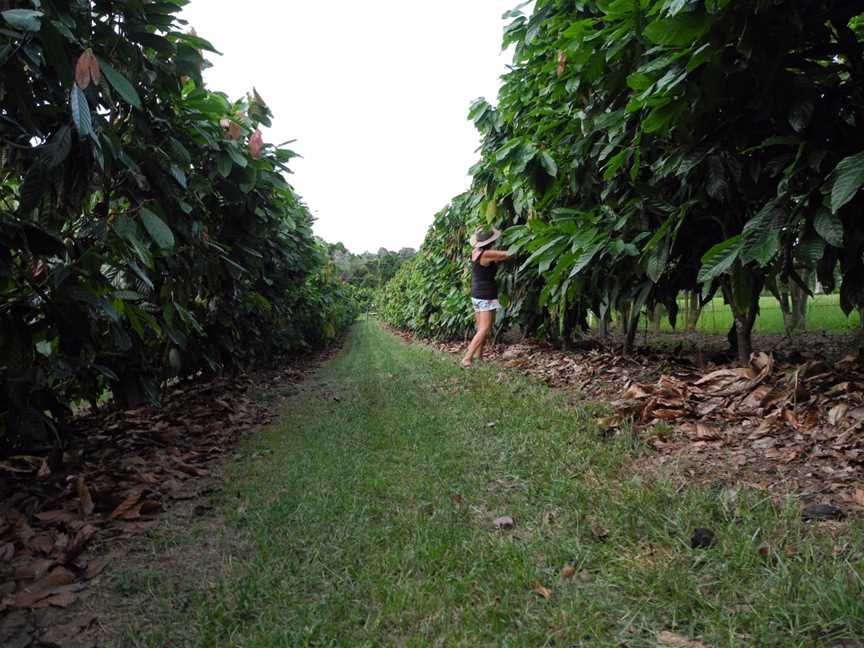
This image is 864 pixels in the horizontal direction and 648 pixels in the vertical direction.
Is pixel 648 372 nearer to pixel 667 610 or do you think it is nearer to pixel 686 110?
pixel 686 110

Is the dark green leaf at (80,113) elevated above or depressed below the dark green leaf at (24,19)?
below

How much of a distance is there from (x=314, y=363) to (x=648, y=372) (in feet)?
25.3

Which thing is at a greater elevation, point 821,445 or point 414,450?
point 821,445

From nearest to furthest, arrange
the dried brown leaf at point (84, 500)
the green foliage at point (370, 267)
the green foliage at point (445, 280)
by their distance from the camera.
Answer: the dried brown leaf at point (84, 500) → the green foliage at point (445, 280) → the green foliage at point (370, 267)

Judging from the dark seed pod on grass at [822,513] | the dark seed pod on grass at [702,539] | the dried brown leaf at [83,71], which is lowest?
the dark seed pod on grass at [702,539]

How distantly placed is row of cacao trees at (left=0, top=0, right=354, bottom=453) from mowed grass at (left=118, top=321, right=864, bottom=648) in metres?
1.00

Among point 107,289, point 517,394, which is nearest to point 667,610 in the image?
point 107,289

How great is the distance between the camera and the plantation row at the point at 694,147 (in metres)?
2.16

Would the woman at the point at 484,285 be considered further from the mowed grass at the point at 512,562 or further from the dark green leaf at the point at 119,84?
the dark green leaf at the point at 119,84

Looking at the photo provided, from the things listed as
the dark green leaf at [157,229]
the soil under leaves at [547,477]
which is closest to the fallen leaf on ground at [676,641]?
the soil under leaves at [547,477]

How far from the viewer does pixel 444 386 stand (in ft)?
16.0

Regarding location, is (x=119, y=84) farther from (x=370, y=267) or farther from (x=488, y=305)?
(x=370, y=267)

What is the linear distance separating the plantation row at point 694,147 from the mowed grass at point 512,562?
1.09 metres

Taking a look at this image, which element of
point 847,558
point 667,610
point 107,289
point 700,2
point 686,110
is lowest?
point 667,610
